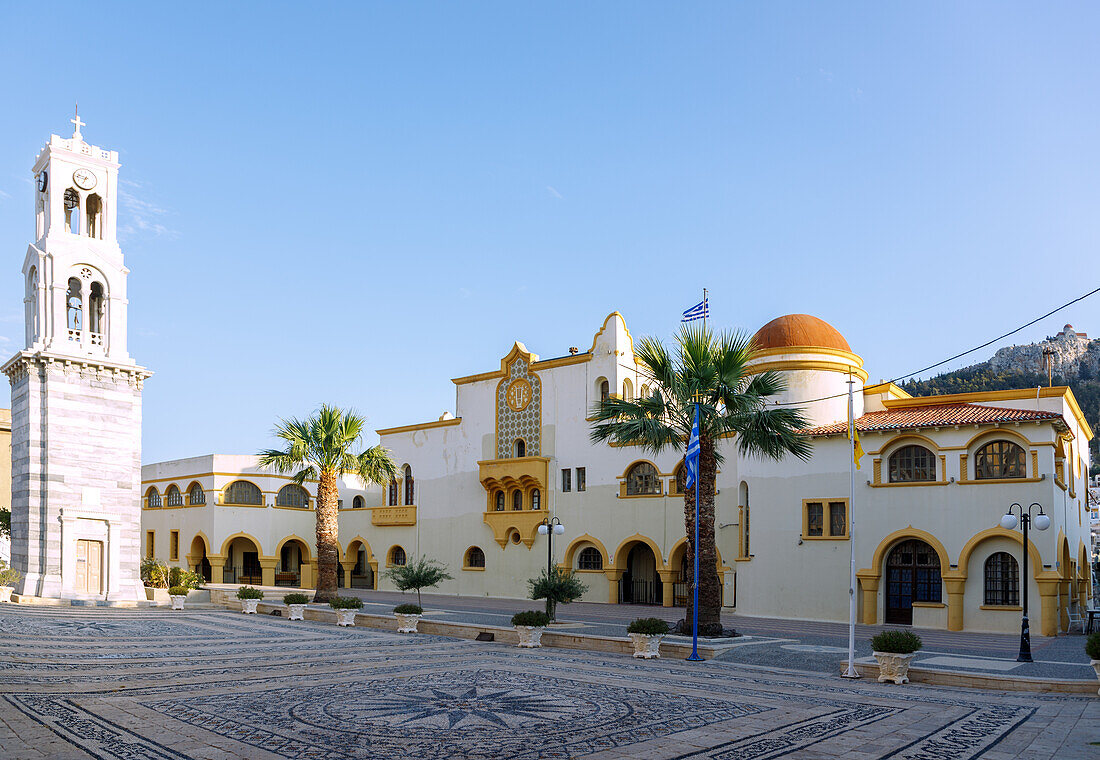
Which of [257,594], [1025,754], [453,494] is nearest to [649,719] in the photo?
[1025,754]

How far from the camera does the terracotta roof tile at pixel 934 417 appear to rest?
26469mm

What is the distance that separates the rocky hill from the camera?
92.6 metres

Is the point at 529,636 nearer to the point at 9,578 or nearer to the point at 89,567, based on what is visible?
the point at 89,567

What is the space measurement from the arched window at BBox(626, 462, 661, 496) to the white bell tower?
62.9 feet

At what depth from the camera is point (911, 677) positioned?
16.4 meters

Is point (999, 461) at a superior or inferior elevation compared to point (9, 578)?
superior

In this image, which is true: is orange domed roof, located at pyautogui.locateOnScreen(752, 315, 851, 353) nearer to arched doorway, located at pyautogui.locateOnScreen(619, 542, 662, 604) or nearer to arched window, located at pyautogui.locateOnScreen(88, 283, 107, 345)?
arched doorway, located at pyautogui.locateOnScreen(619, 542, 662, 604)

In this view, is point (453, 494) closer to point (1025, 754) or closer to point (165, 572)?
point (165, 572)

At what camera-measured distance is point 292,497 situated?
52.5 metres

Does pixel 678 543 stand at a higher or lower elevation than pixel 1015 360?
lower

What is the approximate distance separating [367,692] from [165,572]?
80.4ft

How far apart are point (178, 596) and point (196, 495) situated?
812 inches

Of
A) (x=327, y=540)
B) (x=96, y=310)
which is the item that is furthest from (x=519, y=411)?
(x=96, y=310)

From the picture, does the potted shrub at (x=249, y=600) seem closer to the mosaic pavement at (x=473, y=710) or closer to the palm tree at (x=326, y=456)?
the palm tree at (x=326, y=456)
